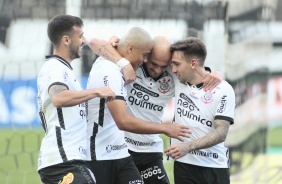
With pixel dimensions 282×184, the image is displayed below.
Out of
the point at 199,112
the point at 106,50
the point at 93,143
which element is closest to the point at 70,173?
the point at 93,143

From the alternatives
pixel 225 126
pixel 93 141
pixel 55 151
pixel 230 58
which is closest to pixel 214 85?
pixel 225 126

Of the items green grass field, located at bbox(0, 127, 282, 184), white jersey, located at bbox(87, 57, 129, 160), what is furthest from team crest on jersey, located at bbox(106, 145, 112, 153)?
green grass field, located at bbox(0, 127, 282, 184)

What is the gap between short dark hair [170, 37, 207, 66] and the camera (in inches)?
241

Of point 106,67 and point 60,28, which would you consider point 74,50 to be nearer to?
point 60,28

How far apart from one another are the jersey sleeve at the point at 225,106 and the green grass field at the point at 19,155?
2447 millimetres

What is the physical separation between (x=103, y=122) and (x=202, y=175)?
0.94 m

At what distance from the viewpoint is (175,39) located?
27.1ft

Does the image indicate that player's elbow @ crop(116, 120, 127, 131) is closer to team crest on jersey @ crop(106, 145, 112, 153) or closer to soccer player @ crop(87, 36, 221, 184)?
team crest on jersey @ crop(106, 145, 112, 153)

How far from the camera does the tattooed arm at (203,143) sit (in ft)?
18.9

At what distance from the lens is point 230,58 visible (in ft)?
26.7

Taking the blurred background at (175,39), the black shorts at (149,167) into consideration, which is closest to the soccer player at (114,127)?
the black shorts at (149,167)

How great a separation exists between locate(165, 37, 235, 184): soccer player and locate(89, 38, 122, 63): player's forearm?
46 cm

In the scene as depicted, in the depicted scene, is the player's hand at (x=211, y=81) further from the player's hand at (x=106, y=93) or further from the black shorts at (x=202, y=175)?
the player's hand at (x=106, y=93)

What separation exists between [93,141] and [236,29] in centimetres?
285
